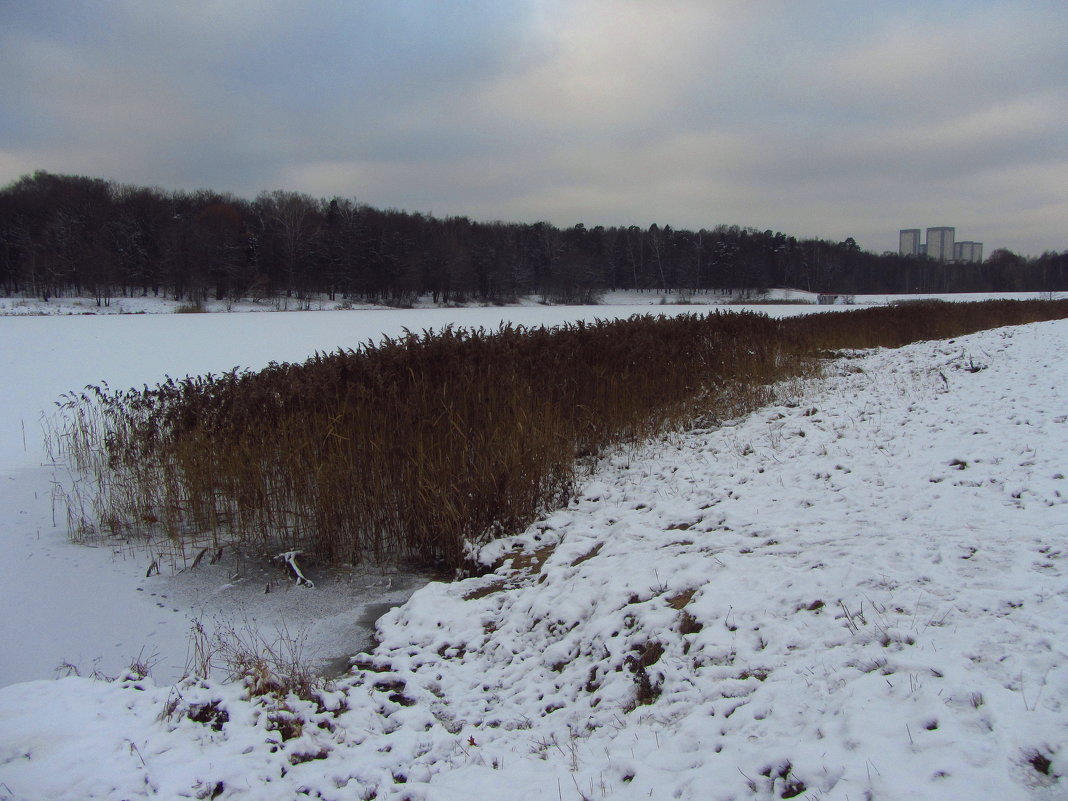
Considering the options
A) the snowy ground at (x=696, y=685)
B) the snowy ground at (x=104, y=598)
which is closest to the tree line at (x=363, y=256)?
the snowy ground at (x=104, y=598)

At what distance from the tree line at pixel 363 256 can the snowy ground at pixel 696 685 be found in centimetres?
5938

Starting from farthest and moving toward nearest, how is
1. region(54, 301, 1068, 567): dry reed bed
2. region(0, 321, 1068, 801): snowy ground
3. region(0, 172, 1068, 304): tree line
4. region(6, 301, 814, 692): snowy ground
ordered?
region(0, 172, 1068, 304): tree line < region(54, 301, 1068, 567): dry reed bed < region(6, 301, 814, 692): snowy ground < region(0, 321, 1068, 801): snowy ground

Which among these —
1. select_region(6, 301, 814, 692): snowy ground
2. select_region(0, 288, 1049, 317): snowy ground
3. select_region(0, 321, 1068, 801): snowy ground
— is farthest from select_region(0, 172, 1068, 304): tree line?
select_region(0, 321, 1068, 801): snowy ground

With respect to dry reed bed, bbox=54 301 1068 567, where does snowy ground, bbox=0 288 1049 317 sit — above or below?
above

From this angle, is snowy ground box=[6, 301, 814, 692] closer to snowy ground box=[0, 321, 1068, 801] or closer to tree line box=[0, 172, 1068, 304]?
snowy ground box=[0, 321, 1068, 801]

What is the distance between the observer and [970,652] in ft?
7.87

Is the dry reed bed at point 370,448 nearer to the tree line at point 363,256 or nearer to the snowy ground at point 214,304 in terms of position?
the snowy ground at point 214,304

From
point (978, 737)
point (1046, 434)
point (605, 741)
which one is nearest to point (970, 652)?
point (978, 737)

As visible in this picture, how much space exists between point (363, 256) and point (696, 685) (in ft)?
220

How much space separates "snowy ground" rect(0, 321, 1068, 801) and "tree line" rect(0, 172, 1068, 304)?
2338 inches

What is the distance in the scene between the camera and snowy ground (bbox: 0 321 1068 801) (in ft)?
6.89

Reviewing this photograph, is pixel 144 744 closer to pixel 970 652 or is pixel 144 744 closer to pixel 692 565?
pixel 692 565

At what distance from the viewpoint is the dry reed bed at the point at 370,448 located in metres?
5.59

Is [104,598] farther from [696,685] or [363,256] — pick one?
[363,256]
